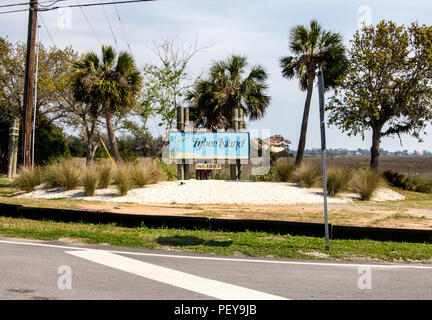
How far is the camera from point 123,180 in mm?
16922

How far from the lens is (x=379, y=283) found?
6.11 m

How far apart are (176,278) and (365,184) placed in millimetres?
12442

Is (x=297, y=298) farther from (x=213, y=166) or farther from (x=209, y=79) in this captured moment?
(x=209, y=79)

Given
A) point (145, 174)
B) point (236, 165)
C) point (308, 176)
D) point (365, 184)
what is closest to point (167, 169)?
point (145, 174)

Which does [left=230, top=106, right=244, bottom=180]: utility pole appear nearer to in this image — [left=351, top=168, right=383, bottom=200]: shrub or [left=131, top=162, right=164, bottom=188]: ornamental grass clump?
[left=131, top=162, right=164, bottom=188]: ornamental grass clump

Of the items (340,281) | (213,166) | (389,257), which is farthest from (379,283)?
(213,166)

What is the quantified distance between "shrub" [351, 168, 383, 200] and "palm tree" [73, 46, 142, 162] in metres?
12.2

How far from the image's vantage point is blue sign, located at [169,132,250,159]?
20.8m

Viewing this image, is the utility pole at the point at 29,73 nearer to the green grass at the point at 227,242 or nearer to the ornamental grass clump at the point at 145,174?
the ornamental grass clump at the point at 145,174

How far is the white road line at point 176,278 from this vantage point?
555 cm

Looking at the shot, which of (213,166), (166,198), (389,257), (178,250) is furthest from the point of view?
(213,166)

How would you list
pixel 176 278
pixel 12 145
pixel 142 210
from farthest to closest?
pixel 12 145 < pixel 142 210 < pixel 176 278

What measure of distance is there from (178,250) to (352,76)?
69.5 ft

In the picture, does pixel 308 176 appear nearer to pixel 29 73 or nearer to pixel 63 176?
pixel 63 176
